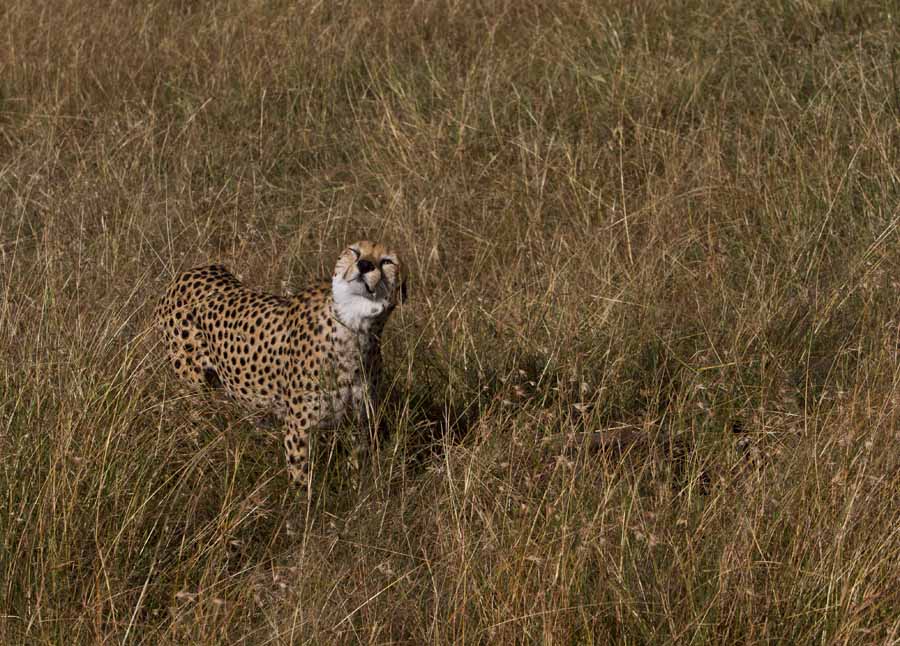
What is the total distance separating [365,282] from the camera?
2.94 metres

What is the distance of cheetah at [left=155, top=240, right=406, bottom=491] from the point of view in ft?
9.81

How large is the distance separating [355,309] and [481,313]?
88 cm

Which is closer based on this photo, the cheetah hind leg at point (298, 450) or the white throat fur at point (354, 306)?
the white throat fur at point (354, 306)

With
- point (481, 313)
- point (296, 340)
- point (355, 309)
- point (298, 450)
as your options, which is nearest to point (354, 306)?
point (355, 309)

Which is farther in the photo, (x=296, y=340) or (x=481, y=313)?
(x=481, y=313)

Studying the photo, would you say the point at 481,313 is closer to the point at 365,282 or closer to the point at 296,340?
the point at 296,340

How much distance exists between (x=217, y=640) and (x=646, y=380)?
1514 millimetres

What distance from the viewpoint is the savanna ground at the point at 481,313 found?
8.37ft

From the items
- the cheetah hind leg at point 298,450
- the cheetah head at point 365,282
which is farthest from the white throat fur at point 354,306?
the cheetah hind leg at point 298,450

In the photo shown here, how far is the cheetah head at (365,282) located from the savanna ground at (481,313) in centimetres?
33

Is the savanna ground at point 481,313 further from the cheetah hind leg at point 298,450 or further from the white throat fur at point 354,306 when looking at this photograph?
the white throat fur at point 354,306

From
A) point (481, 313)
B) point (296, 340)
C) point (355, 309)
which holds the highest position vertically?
point (355, 309)

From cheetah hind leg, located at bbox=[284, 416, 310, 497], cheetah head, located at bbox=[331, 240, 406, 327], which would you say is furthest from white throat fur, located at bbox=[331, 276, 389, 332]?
cheetah hind leg, located at bbox=[284, 416, 310, 497]

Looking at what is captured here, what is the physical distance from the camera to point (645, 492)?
10.2ft
